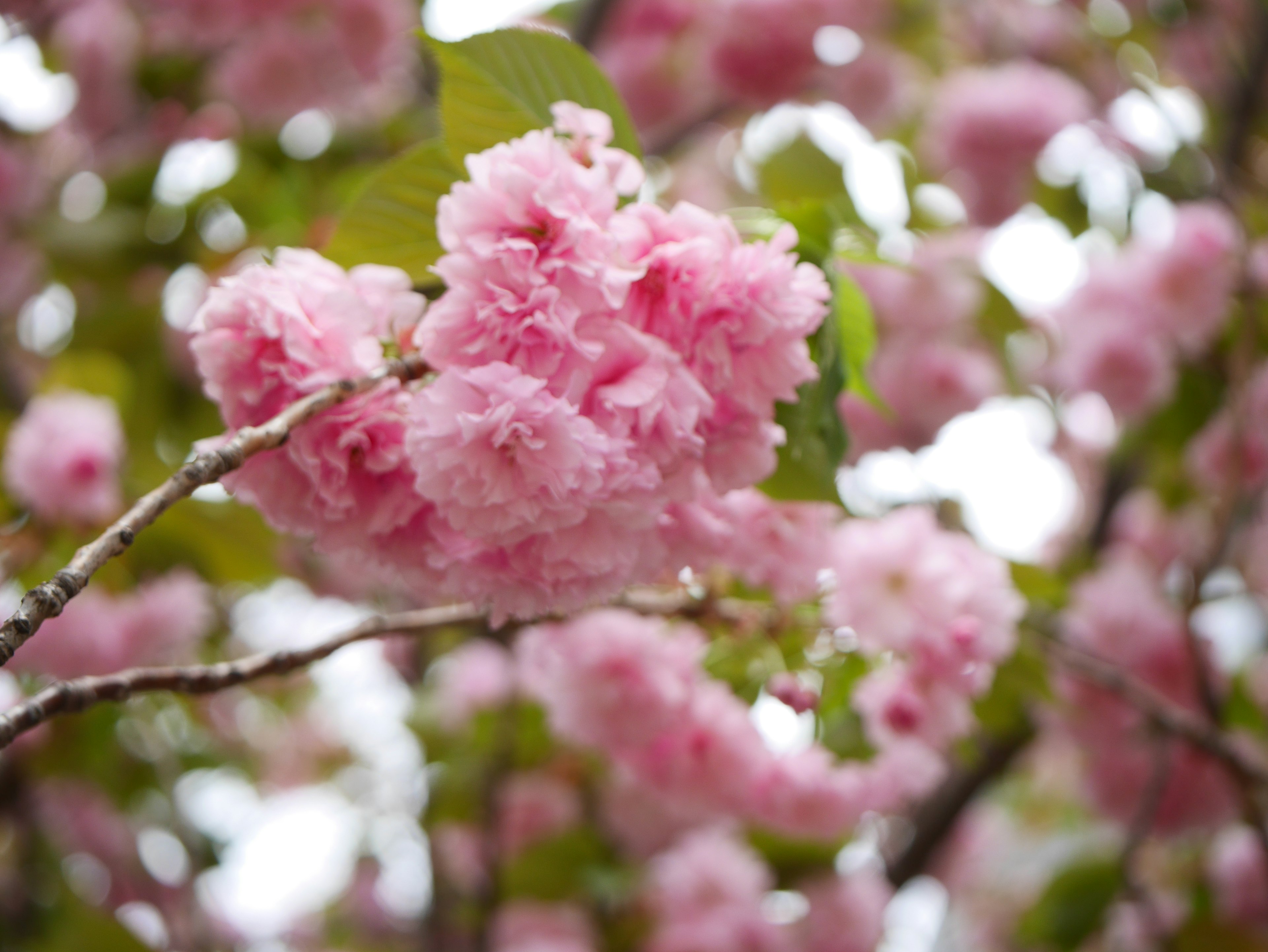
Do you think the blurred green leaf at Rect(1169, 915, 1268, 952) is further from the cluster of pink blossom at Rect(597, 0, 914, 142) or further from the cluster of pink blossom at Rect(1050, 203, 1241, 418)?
the cluster of pink blossom at Rect(597, 0, 914, 142)

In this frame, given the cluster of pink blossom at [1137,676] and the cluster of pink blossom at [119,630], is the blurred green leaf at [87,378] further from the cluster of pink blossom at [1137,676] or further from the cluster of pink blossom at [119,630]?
the cluster of pink blossom at [1137,676]

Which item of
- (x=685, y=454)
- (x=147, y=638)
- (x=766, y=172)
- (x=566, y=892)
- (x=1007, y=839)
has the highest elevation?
(x=685, y=454)

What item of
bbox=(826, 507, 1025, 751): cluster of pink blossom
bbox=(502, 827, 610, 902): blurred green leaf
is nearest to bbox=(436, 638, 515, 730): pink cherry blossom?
bbox=(502, 827, 610, 902): blurred green leaf

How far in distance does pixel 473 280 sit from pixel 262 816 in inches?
110

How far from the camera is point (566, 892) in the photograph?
1764mm

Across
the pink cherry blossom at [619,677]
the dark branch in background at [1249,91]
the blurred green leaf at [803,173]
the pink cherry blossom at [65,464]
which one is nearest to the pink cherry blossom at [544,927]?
the pink cherry blossom at [619,677]

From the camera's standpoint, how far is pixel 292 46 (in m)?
2.04

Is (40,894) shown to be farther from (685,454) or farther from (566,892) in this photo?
(685,454)

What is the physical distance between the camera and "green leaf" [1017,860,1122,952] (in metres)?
1.76

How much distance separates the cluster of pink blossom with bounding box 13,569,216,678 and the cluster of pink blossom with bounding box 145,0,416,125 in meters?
1.06

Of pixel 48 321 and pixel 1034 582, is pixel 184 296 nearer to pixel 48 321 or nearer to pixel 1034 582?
pixel 48 321

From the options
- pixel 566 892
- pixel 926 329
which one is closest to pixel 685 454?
pixel 926 329

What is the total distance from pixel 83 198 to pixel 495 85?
6.25ft

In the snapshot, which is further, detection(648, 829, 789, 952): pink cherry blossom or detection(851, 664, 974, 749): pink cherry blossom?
detection(648, 829, 789, 952): pink cherry blossom
